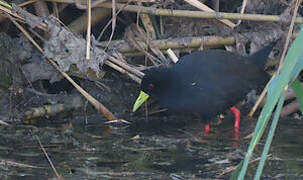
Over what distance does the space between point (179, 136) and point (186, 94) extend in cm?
32

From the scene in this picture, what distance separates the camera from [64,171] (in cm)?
303

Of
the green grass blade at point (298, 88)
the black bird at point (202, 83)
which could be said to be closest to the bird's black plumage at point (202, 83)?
the black bird at point (202, 83)

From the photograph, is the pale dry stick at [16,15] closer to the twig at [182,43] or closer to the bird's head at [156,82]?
the twig at [182,43]

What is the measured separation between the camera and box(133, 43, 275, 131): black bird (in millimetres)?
3988

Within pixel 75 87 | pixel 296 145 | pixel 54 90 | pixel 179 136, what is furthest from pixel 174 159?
pixel 54 90

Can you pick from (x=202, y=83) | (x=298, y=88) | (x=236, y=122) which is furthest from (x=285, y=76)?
(x=236, y=122)

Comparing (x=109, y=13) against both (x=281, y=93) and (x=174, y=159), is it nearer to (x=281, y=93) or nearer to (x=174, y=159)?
(x=174, y=159)

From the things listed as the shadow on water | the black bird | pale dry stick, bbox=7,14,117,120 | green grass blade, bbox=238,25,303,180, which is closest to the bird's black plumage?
the black bird

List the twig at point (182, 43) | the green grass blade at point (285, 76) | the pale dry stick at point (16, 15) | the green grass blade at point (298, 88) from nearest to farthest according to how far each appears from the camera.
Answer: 1. the green grass blade at point (285, 76)
2. the green grass blade at point (298, 88)
3. the pale dry stick at point (16, 15)
4. the twig at point (182, 43)

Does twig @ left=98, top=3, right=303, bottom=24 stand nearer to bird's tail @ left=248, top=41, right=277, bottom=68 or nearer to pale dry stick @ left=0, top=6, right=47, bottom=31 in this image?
bird's tail @ left=248, top=41, right=277, bottom=68

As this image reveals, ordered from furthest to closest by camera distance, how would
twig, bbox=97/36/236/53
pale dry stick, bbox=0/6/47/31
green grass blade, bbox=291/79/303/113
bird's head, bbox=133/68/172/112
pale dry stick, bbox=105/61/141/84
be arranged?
twig, bbox=97/36/236/53
pale dry stick, bbox=105/61/141/84
bird's head, bbox=133/68/172/112
pale dry stick, bbox=0/6/47/31
green grass blade, bbox=291/79/303/113

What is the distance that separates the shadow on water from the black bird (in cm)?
23

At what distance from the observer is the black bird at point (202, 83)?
157 inches

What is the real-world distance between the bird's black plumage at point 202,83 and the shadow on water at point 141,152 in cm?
24
